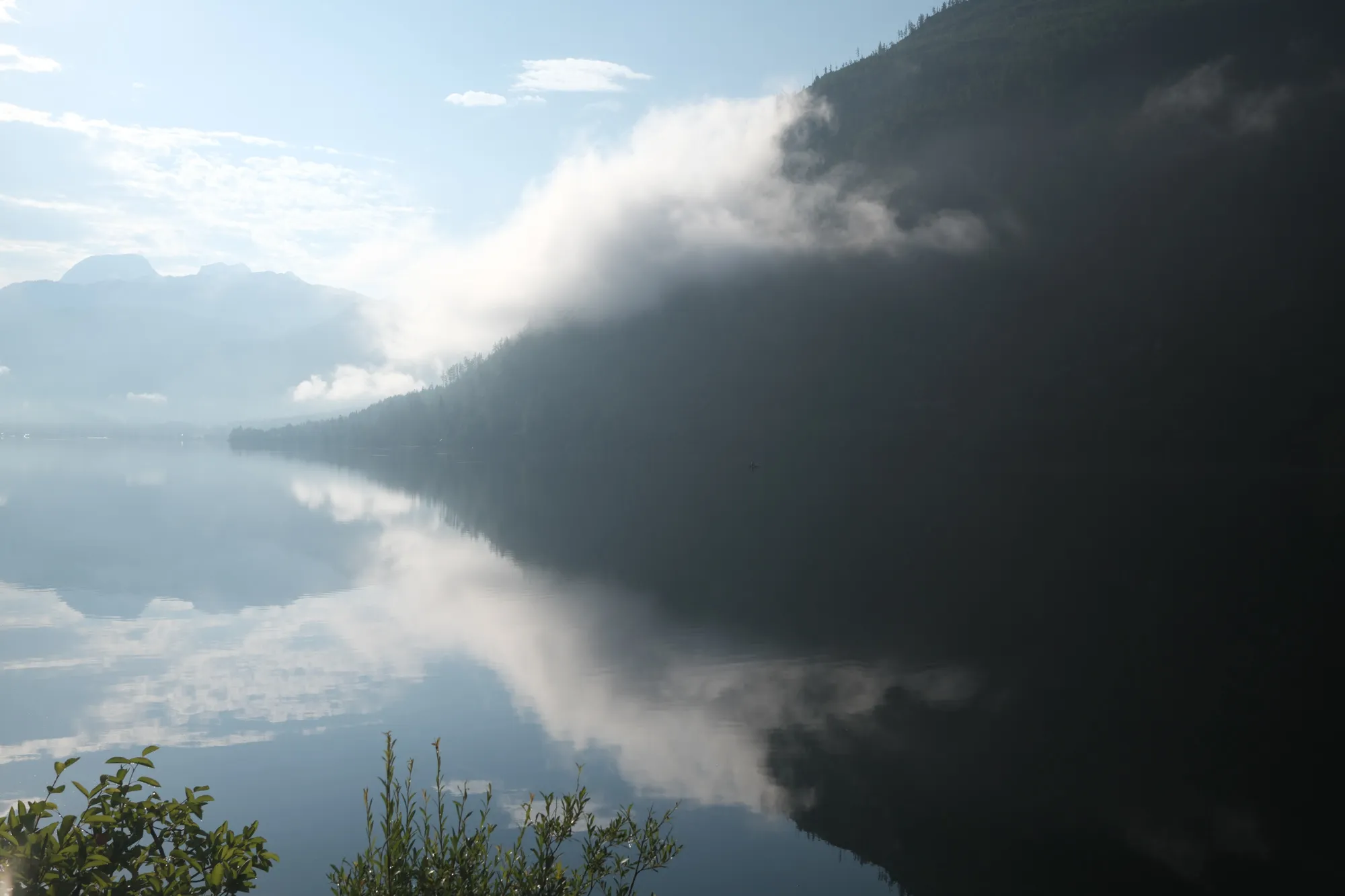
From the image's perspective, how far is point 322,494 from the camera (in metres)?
123

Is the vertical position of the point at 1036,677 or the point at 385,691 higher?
the point at 385,691

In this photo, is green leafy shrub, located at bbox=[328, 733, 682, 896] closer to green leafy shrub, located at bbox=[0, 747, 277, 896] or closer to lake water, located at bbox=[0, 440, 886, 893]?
green leafy shrub, located at bbox=[0, 747, 277, 896]

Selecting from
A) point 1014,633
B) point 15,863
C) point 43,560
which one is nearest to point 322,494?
point 43,560

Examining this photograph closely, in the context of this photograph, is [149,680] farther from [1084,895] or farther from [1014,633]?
[1014,633]

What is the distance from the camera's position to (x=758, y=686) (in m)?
32.3

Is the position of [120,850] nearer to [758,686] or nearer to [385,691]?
[385,691]

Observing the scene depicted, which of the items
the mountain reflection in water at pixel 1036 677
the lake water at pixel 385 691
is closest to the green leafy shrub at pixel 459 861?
the lake water at pixel 385 691

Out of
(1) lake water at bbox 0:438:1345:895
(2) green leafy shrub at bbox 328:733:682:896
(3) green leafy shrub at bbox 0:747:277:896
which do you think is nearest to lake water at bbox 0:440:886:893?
(1) lake water at bbox 0:438:1345:895

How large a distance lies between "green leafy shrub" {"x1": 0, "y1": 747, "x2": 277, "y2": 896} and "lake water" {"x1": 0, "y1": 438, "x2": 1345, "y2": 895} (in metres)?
13.1

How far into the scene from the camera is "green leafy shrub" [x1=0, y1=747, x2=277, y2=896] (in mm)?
5762

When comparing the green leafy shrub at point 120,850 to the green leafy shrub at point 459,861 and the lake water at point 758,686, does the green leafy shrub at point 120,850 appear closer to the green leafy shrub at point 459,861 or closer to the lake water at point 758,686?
the green leafy shrub at point 459,861

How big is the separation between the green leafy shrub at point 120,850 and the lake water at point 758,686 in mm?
13062

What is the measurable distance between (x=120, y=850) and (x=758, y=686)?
2748 cm

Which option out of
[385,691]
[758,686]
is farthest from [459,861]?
[385,691]
